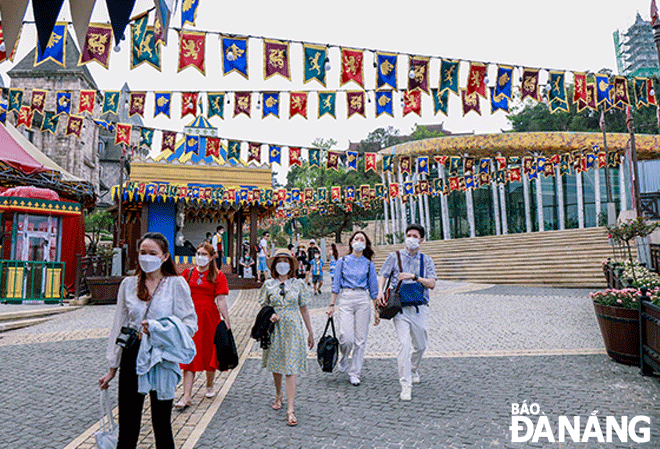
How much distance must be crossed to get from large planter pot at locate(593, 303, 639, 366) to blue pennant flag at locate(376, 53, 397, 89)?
5.78 metres

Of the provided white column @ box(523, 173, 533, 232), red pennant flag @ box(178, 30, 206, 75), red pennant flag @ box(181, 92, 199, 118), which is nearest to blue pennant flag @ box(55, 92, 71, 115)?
red pennant flag @ box(181, 92, 199, 118)

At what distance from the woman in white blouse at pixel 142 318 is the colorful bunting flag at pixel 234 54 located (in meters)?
6.14

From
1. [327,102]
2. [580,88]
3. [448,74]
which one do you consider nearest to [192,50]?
[327,102]

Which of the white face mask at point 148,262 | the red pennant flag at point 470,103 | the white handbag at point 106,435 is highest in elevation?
the red pennant flag at point 470,103

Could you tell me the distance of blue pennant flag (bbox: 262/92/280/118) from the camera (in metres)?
10.4

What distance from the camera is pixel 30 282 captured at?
41.3 ft

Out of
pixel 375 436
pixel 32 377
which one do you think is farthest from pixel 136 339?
pixel 32 377

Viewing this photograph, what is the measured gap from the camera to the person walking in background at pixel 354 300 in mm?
5335

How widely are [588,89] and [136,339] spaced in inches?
450

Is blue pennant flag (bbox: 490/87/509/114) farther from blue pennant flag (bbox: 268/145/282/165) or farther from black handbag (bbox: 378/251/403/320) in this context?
blue pennant flag (bbox: 268/145/282/165)

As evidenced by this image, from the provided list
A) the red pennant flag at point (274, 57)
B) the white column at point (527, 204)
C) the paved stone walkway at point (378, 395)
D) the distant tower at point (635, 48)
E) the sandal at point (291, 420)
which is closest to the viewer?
the paved stone walkway at point (378, 395)

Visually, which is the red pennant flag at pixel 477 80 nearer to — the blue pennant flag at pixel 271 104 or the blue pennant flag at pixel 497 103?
the blue pennant flag at pixel 497 103

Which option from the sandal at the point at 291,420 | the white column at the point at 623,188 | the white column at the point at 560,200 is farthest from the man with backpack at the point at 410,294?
the white column at the point at 560,200

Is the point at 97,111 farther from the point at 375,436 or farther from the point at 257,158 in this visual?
the point at 375,436
